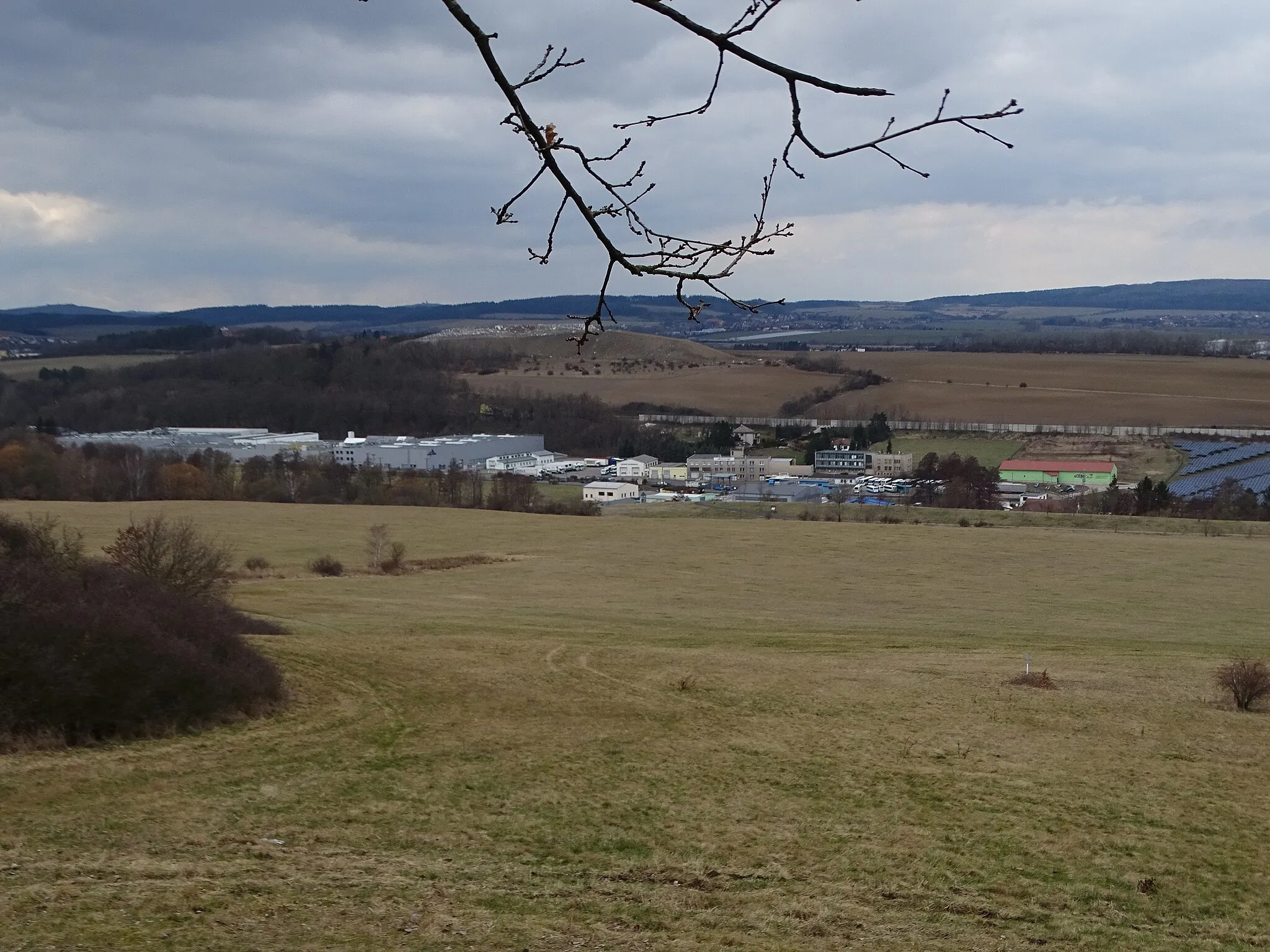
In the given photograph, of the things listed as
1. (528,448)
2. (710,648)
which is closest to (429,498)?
(528,448)

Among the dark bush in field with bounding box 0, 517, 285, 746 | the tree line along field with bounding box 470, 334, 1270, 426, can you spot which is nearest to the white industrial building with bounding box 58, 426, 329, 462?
the tree line along field with bounding box 470, 334, 1270, 426

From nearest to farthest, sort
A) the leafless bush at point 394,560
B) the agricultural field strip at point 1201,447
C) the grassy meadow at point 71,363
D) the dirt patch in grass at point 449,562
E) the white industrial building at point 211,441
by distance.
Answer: the leafless bush at point 394,560 < the dirt patch in grass at point 449,562 < the agricultural field strip at point 1201,447 < the white industrial building at point 211,441 < the grassy meadow at point 71,363

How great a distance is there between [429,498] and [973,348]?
132 meters

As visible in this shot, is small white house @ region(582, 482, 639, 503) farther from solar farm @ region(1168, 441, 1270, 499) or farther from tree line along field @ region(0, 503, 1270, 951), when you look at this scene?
tree line along field @ region(0, 503, 1270, 951)

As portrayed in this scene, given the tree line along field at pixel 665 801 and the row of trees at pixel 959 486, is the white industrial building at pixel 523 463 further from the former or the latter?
the tree line along field at pixel 665 801

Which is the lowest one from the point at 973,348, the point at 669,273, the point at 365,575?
the point at 365,575

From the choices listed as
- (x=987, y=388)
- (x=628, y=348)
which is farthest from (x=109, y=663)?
(x=628, y=348)

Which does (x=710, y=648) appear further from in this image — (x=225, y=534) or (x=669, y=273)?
(x=225, y=534)

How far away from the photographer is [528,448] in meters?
110

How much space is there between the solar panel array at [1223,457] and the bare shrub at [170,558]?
235 ft

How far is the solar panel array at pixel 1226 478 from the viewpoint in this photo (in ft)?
230

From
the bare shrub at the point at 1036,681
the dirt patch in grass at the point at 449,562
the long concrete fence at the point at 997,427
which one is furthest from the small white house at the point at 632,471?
the bare shrub at the point at 1036,681

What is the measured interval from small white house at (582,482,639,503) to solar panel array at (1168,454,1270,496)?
114 ft

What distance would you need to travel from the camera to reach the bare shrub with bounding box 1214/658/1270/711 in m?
20.9
